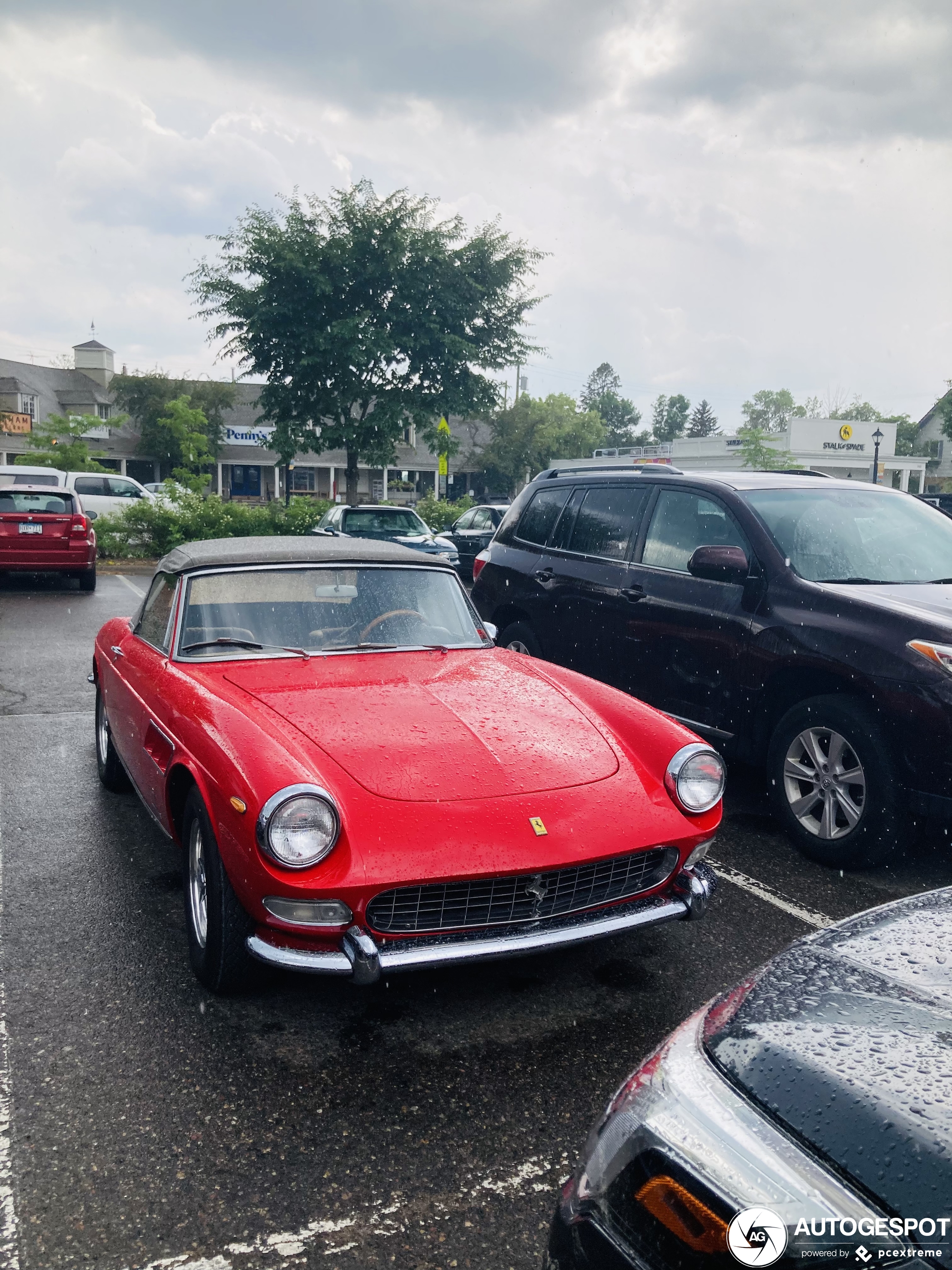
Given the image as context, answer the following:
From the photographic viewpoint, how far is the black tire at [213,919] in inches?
124

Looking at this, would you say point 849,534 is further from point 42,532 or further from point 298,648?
point 42,532

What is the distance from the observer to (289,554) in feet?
15.1

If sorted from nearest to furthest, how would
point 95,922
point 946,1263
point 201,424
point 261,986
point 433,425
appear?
point 946,1263 → point 261,986 → point 95,922 → point 433,425 → point 201,424

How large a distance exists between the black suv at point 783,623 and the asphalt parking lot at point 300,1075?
0.47 m

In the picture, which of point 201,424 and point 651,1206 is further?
point 201,424

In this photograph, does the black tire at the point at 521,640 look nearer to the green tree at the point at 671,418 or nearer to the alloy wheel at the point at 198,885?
the alloy wheel at the point at 198,885

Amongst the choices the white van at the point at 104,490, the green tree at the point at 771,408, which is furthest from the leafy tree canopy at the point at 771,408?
the white van at the point at 104,490

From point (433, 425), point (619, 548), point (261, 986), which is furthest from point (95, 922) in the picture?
point (433, 425)

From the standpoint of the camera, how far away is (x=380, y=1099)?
2812mm

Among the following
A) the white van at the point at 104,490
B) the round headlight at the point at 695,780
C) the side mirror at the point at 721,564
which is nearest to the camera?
the round headlight at the point at 695,780

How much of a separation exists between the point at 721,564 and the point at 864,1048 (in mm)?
4048

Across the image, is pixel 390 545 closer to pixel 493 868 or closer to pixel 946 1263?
pixel 493 868

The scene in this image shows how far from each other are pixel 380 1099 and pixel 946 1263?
79.1 inches

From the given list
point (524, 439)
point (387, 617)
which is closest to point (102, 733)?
point (387, 617)
